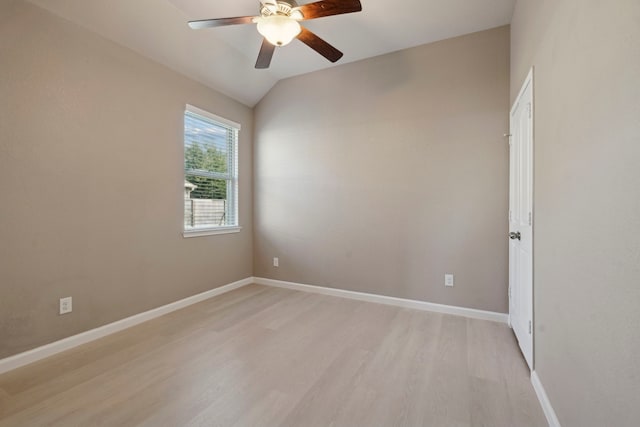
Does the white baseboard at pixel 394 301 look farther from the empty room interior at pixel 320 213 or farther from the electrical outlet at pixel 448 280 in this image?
the electrical outlet at pixel 448 280

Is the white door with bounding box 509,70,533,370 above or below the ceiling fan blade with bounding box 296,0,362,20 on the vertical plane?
below

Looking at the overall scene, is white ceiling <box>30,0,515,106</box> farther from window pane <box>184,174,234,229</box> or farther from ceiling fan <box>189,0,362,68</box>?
window pane <box>184,174,234,229</box>

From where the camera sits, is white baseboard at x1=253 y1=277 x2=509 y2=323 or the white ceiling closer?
the white ceiling

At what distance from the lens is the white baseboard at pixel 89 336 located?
6.49ft

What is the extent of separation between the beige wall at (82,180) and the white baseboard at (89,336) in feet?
0.18

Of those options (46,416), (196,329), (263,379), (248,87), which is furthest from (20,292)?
(248,87)

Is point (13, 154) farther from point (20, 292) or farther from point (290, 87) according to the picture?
point (290, 87)

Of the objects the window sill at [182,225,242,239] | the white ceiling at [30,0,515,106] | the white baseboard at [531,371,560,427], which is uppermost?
the white ceiling at [30,0,515,106]

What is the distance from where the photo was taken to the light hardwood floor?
1.54 metres

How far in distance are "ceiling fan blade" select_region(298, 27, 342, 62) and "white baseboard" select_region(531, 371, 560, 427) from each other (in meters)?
2.72

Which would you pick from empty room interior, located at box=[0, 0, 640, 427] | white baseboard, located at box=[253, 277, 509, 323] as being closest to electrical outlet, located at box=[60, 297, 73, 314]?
empty room interior, located at box=[0, 0, 640, 427]

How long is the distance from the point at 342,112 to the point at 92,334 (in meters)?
3.40

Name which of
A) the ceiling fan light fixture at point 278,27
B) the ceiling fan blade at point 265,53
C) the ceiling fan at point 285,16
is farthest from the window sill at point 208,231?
the ceiling fan light fixture at point 278,27

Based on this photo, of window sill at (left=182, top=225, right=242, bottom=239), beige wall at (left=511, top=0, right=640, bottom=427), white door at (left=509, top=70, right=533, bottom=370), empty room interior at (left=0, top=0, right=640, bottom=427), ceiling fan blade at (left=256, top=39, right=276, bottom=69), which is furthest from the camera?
window sill at (left=182, top=225, right=242, bottom=239)
